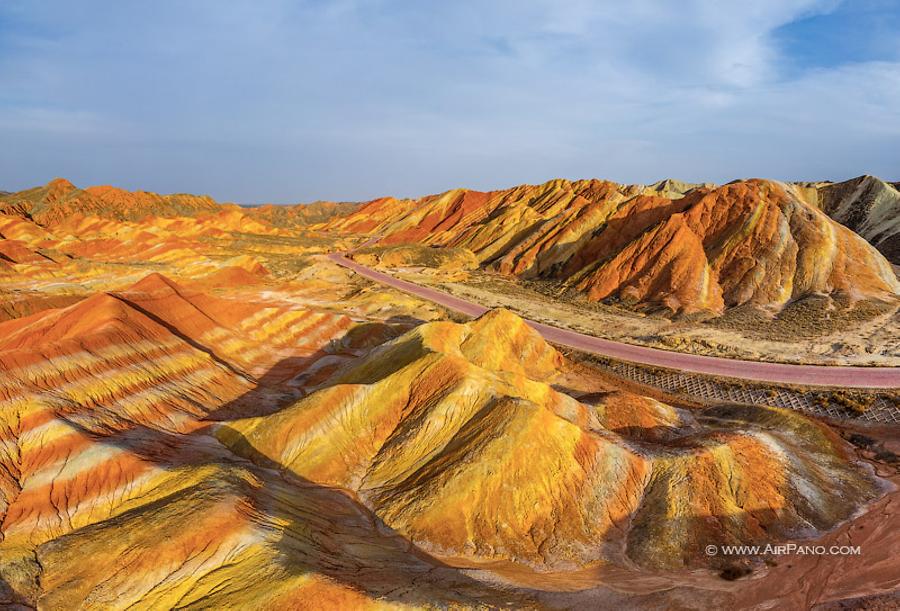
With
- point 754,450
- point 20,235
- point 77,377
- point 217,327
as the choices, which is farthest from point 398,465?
point 20,235

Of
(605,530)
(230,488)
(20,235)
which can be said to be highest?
(20,235)

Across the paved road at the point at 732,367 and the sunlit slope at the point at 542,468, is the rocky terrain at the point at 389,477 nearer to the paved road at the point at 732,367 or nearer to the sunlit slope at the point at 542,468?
the sunlit slope at the point at 542,468

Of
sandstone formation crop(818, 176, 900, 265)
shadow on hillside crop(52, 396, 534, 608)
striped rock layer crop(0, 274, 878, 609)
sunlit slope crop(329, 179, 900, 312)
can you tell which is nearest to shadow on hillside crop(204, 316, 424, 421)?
striped rock layer crop(0, 274, 878, 609)

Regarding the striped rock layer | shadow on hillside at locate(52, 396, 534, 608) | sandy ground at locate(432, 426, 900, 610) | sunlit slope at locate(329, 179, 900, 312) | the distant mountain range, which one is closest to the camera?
shadow on hillside at locate(52, 396, 534, 608)

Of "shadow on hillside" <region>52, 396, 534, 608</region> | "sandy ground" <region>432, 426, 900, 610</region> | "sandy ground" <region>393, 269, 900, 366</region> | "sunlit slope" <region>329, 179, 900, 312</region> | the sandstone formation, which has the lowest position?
"sandy ground" <region>432, 426, 900, 610</region>

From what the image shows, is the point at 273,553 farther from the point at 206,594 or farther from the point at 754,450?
the point at 754,450

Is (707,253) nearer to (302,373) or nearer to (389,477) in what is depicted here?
(302,373)

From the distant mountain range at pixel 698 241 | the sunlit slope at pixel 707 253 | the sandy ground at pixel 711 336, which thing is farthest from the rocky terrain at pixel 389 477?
the distant mountain range at pixel 698 241

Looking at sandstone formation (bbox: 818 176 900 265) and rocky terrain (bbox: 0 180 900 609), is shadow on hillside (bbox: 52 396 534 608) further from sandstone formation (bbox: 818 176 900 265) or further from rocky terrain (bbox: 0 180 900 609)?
sandstone formation (bbox: 818 176 900 265)
